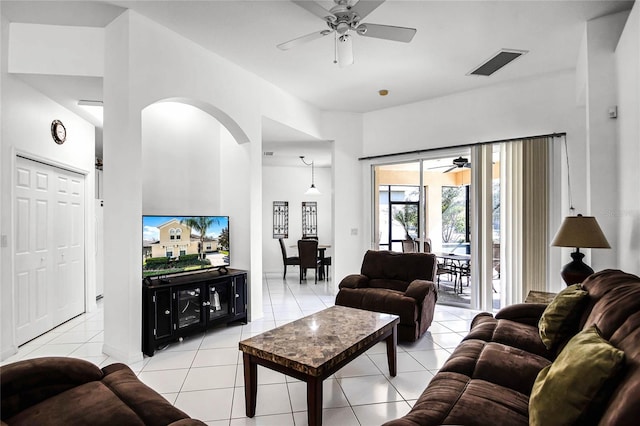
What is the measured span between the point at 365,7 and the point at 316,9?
1.21ft

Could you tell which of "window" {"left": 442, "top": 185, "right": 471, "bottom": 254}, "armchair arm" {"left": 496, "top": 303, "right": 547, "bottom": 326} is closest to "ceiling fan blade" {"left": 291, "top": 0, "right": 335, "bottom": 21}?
"armchair arm" {"left": 496, "top": 303, "right": 547, "bottom": 326}

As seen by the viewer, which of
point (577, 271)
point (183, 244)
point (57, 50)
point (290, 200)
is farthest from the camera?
point (290, 200)

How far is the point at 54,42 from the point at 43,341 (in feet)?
10.1

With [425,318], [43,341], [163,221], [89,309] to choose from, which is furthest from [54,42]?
[425,318]

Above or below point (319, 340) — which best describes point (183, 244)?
above

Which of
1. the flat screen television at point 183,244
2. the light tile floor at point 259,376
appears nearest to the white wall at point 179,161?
the flat screen television at point 183,244

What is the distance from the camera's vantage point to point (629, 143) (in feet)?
8.11

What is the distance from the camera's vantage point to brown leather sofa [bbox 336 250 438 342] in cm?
335

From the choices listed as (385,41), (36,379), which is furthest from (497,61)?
(36,379)

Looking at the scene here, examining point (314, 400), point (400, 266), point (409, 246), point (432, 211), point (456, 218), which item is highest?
point (432, 211)

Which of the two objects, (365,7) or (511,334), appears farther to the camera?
(365,7)

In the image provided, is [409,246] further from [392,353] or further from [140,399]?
[140,399]

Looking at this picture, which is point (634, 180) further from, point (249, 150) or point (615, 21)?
point (249, 150)

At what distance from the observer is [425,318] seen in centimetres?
348
